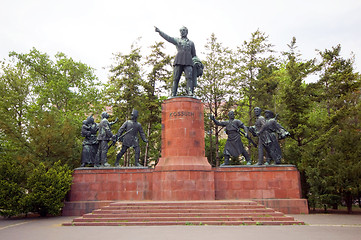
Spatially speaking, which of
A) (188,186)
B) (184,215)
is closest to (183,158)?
(188,186)

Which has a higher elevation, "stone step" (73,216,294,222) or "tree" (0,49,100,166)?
"tree" (0,49,100,166)

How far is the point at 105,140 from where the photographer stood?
16.9 meters

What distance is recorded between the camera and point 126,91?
27328 mm

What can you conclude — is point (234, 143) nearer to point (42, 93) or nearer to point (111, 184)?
point (111, 184)

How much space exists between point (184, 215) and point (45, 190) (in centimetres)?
683

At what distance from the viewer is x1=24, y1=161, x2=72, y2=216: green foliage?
1405 cm

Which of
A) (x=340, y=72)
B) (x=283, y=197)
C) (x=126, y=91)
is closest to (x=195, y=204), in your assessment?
(x=283, y=197)

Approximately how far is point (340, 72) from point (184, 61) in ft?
37.8

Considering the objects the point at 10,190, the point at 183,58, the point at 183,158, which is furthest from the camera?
the point at 183,58

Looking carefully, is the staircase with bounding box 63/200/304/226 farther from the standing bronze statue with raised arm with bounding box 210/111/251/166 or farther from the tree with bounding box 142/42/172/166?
the tree with bounding box 142/42/172/166

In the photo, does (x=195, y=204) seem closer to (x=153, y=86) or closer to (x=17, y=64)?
(x=153, y=86)

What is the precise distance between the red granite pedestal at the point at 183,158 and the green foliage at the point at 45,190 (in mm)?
4217

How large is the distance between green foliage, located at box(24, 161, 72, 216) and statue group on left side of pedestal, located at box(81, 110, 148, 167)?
2364mm

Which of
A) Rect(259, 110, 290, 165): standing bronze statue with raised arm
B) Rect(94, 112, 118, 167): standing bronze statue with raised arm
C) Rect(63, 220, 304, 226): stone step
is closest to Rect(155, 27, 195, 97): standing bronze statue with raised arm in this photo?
Rect(94, 112, 118, 167): standing bronze statue with raised arm
